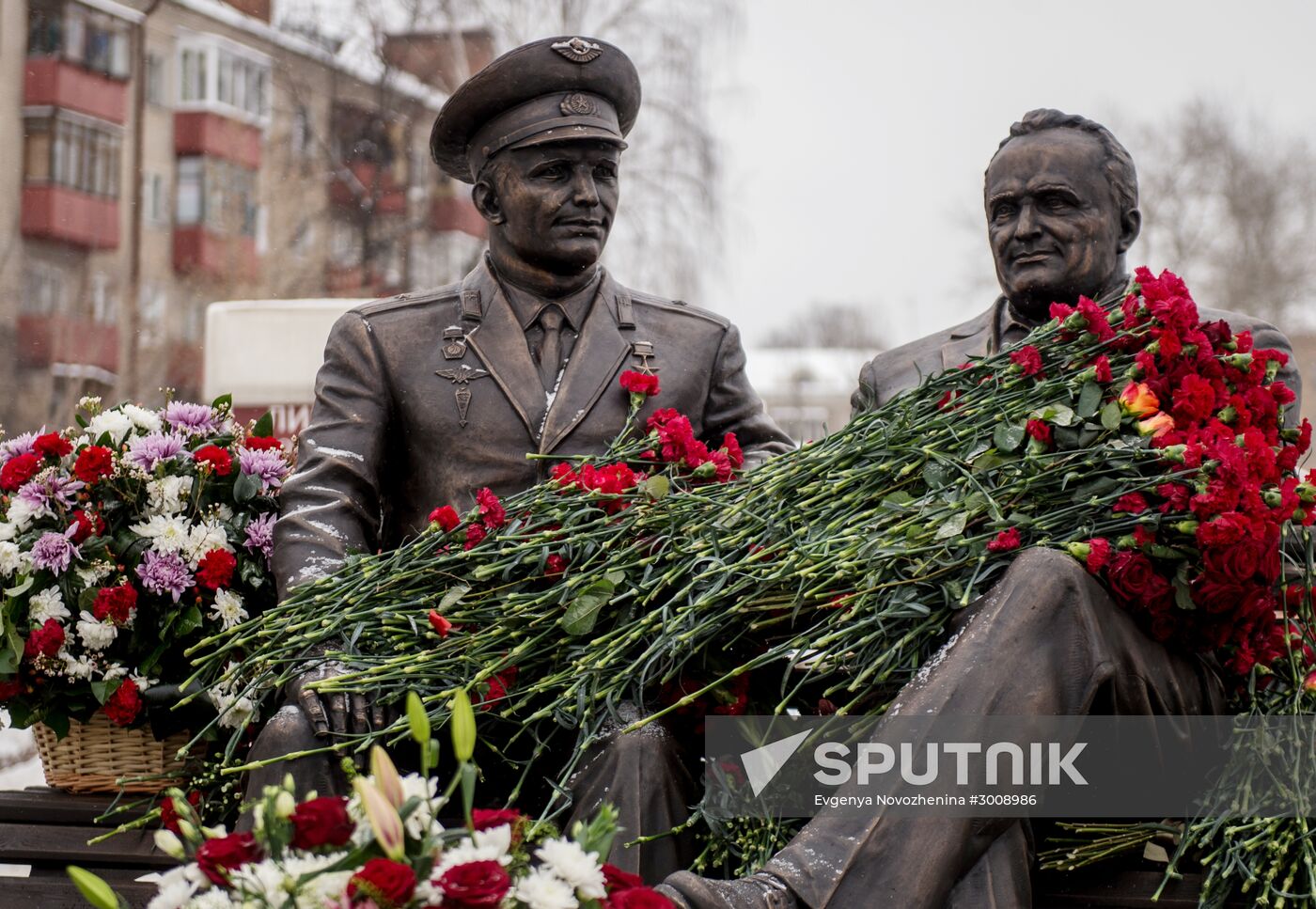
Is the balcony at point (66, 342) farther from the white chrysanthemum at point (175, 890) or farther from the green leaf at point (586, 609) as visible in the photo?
the white chrysanthemum at point (175, 890)

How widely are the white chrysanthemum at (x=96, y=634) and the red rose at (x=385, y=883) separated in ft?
6.93

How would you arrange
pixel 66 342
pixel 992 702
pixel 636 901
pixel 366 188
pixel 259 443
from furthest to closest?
pixel 366 188, pixel 66 342, pixel 259 443, pixel 992 702, pixel 636 901

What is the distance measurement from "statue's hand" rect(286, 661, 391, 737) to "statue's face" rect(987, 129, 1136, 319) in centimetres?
176

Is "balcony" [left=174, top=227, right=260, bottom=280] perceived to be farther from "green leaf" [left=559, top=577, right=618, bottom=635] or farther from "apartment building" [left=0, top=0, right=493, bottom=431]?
"green leaf" [left=559, top=577, right=618, bottom=635]

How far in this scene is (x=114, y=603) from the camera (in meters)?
4.01

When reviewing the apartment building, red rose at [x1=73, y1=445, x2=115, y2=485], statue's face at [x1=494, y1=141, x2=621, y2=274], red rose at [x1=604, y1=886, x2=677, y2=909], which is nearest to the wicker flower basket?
red rose at [x1=73, y1=445, x2=115, y2=485]

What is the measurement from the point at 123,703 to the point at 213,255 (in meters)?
17.0

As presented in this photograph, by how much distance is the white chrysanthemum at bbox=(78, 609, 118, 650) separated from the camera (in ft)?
13.1

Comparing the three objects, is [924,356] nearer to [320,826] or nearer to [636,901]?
[636,901]

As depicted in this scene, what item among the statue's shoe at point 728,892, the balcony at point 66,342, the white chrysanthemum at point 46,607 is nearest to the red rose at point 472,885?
the statue's shoe at point 728,892

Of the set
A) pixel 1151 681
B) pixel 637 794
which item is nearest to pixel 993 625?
pixel 1151 681

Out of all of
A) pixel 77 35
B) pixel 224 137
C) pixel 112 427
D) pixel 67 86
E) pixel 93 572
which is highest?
pixel 77 35

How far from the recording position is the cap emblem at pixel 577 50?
4.25 m

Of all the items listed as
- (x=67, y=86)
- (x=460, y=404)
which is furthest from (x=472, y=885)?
(x=67, y=86)
